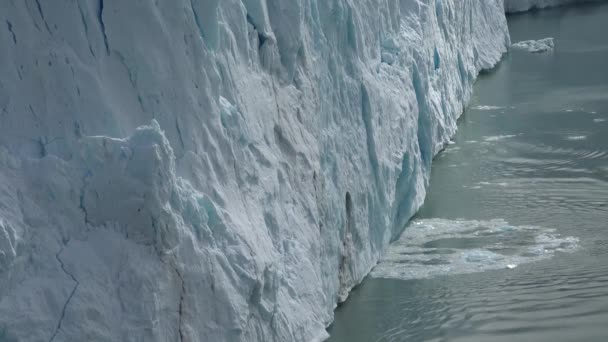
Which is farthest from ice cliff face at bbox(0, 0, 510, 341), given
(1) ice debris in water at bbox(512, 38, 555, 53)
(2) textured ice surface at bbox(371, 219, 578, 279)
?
(1) ice debris in water at bbox(512, 38, 555, 53)

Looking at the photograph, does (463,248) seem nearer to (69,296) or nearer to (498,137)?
(498,137)

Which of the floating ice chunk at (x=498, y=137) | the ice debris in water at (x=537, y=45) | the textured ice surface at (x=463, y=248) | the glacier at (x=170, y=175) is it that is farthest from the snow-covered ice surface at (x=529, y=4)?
the glacier at (x=170, y=175)

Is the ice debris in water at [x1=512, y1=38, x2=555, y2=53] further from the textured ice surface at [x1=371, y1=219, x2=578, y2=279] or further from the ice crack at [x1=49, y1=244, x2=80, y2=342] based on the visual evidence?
the ice crack at [x1=49, y1=244, x2=80, y2=342]

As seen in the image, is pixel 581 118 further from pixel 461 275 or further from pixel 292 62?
pixel 292 62

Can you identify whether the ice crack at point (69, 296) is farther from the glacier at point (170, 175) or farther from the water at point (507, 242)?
the water at point (507, 242)

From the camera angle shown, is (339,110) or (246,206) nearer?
(246,206)

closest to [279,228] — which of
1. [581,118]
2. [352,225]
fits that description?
[352,225]
